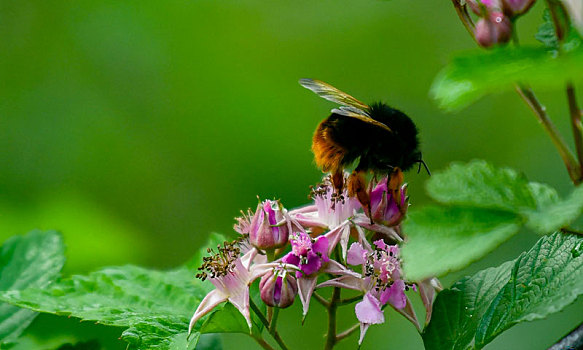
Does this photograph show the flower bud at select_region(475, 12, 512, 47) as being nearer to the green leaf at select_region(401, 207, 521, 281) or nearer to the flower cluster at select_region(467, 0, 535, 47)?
the flower cluster at select_region(467, 0, 535, 47)

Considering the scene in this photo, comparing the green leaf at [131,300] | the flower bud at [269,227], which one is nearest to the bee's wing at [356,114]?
the flower bud at [269,227]

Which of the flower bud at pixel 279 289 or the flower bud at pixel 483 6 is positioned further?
the flower bud at pixel 279 289

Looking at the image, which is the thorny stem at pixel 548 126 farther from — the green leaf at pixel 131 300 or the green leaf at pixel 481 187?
the green leaf at pixel 131 300

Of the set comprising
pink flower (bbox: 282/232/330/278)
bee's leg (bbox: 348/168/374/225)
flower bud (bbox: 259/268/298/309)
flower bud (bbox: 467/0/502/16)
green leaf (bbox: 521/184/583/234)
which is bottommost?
flower bud (bbox: 259/268/298/309)

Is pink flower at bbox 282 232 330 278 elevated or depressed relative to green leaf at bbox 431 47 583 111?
depressed

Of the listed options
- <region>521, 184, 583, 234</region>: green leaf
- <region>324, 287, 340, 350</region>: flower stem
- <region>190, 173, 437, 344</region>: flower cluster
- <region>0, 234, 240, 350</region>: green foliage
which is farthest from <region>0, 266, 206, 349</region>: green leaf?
<region>521, 184, 583, 234</region>: green leaf

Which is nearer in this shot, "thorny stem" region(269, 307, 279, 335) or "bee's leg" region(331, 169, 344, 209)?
"thorny stem" region(269, 307, 279, 335)

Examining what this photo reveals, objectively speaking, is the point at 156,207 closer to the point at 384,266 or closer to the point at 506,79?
the point at 384,266
